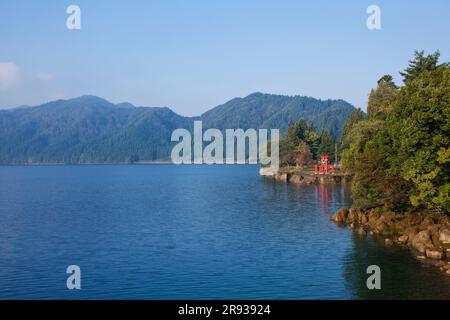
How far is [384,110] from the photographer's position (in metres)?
62.3

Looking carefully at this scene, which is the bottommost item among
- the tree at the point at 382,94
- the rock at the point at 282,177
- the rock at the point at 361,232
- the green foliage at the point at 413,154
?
the rock at the point at 361,232

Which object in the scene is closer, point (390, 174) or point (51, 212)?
point (390, 174)

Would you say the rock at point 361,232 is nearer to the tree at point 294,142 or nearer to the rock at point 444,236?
the rock at point 444,236

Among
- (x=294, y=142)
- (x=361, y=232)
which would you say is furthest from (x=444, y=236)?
(x=294, y=142)

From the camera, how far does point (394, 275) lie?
1334 inches

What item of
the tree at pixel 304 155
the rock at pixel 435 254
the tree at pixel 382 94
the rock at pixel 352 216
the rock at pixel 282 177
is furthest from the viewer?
the tree at pixel 304 155

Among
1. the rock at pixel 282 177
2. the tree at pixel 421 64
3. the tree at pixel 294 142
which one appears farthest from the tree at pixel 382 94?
the tree at pixel 294 142

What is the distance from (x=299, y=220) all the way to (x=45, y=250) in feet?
98.3

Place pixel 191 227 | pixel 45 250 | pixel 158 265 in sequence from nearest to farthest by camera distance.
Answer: pixel 158 265
pixel 45 250
pixel 191 227

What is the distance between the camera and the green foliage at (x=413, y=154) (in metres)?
38.2

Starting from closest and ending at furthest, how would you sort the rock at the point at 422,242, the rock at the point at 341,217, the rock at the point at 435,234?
the rock at the point at 422,242 < the rock at the point at 435,234 < the rock at the point at 341,217

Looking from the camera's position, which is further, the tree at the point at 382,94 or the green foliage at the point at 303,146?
the green foliage at the point at 303,146
